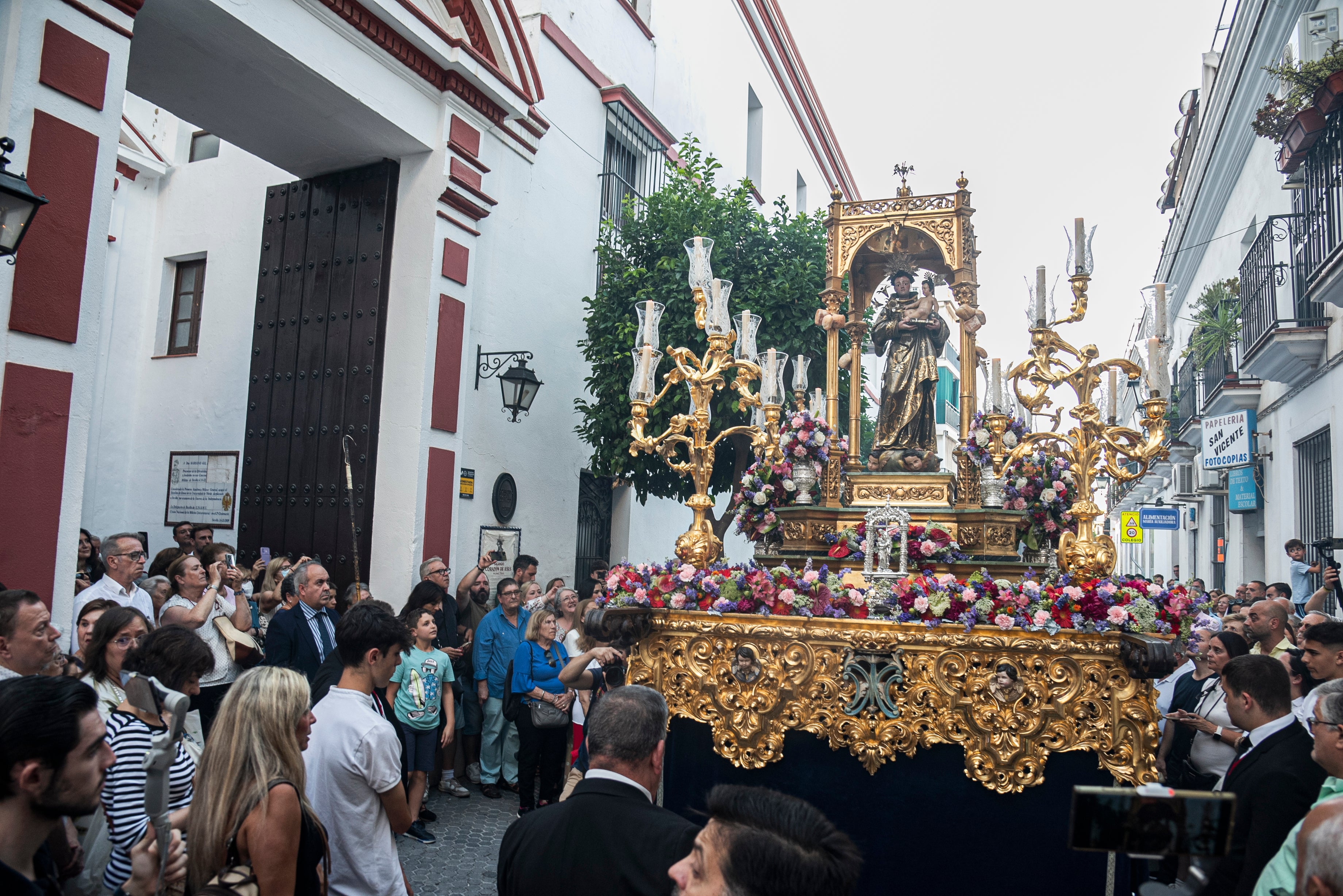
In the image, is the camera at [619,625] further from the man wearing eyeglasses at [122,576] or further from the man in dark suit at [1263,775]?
the man in dark suit at [1263,775]

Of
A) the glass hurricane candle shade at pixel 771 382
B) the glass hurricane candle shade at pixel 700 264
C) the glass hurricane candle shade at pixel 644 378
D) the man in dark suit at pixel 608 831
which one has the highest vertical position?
the glass hurricane candle shade at pixel 700 264

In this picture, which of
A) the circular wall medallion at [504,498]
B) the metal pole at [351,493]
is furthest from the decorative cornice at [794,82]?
the metal pole at [351,493]

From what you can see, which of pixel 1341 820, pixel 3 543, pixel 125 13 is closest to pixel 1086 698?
pixel 1341 820

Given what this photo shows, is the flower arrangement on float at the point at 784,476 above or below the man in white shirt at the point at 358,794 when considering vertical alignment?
above

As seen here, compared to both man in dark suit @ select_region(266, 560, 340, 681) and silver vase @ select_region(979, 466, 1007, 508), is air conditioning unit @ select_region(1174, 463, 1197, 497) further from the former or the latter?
man in dark suit @ select_region(266, 560, 340, 681)

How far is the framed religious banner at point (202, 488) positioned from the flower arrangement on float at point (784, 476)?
5244mm

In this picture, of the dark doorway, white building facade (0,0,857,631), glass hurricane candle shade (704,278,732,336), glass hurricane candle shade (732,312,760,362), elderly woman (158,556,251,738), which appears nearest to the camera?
elderly woman (158,556,251,738)

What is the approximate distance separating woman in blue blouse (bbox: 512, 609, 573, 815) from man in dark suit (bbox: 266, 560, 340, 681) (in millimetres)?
1358

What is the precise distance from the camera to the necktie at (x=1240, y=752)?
3443mm

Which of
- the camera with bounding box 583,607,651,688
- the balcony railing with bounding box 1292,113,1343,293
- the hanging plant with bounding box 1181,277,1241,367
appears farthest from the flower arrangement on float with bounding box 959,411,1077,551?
the hanging plant with bounding box 1181,277,1241,367

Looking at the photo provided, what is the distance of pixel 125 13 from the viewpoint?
583 centimetres

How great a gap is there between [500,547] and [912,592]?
18.6ft

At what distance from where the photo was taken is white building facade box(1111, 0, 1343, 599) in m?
9.22

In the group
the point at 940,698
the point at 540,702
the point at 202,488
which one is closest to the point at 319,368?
the point at 202,488
